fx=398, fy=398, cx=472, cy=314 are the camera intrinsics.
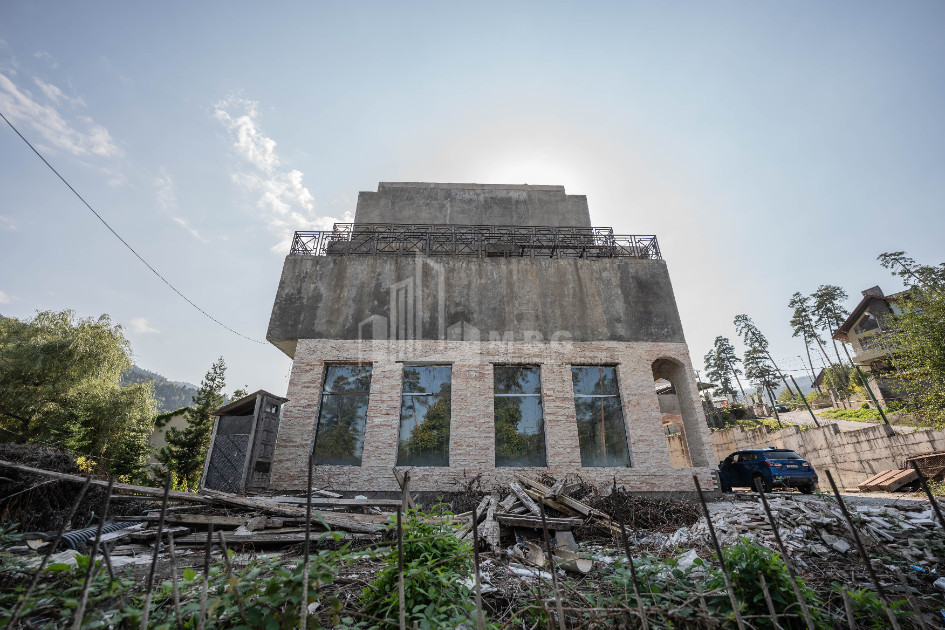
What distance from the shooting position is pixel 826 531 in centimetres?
618

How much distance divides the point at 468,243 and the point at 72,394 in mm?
22147

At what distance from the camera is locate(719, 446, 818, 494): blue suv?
38.8 ft

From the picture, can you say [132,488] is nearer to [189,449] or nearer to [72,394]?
[189,449]

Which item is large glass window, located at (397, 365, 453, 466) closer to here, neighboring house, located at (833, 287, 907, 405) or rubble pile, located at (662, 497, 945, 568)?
rubble pile, located at (662, 497, 945, 568)

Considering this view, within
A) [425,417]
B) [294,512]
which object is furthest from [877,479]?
[294,512]

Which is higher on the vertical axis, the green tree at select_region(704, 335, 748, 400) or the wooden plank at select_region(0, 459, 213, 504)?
the green tree at select_region(704, 335, 748, 400)

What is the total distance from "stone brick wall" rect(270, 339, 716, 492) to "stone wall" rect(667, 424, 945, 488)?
6742 mm

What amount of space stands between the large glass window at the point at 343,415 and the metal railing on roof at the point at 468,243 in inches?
183

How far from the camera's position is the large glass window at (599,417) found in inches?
460

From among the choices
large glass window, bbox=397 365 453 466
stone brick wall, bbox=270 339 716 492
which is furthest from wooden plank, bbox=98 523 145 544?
large glass window, bbox=397 365 453 466

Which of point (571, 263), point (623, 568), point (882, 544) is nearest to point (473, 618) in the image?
point (623, 568)

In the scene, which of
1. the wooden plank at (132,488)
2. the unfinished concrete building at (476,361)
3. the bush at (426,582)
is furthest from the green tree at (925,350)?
the wooden plank at (132,488)

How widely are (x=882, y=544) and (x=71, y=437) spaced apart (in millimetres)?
28187

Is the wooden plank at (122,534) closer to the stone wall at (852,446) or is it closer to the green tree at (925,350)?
the stone wall at (852,446)
